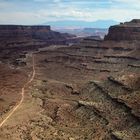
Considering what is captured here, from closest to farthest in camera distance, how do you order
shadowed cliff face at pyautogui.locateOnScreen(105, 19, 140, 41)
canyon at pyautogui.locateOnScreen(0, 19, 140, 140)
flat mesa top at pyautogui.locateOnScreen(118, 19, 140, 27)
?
canyon at pyautogui.locateOnScreen(0, 19, 140, 140), shadowed cliff face at pyautogui.locateOnScreen(105, 19, 140, 41), flat mesa top at pyautogui.locateOnScreen(118, 19, 140, 27)

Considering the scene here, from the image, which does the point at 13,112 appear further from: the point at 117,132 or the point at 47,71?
the point at 47,71

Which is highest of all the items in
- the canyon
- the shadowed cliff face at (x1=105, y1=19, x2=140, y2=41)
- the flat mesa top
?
the flat mesa top

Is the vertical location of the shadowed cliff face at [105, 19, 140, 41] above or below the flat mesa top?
below

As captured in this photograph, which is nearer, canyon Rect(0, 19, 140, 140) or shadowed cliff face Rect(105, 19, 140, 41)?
canyon Rect(0, 19, 140, 140)

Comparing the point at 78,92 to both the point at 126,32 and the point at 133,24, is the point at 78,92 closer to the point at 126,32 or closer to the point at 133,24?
the point at 126,32

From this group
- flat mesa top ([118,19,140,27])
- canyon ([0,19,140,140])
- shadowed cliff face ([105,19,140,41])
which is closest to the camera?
canyon ([0,19,140,140])

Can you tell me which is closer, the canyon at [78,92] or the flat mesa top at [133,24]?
the canyon at [78,92]

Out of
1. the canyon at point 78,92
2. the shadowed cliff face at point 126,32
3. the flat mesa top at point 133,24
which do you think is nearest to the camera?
the canyon at point 78,92
